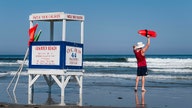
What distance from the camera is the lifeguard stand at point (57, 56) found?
43.5 ft

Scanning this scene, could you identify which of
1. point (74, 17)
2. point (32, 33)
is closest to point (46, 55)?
point (32, 33)

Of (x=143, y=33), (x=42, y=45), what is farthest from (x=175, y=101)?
(x=42, y=45)

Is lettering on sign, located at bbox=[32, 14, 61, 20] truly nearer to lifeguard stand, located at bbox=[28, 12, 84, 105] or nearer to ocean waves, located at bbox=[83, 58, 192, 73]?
lifeguard stand, located at bbox=[28, 12, 84, 105]

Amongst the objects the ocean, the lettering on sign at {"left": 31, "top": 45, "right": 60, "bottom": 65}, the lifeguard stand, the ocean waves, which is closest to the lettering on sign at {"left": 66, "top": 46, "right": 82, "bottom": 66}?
the lifeguard stand

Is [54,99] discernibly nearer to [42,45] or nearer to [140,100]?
[42,45]

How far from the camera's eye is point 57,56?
13336mm

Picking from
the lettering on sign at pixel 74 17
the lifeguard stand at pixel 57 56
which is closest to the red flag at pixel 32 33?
the lifeguard stand at pixel 57 56

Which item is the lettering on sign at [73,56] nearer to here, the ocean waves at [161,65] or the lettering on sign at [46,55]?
the lettering on sign at [46,55]

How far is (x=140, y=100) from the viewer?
43.5 feet

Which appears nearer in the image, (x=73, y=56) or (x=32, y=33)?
(x=73, y=56)

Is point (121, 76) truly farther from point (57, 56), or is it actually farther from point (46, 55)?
point (57, 56)

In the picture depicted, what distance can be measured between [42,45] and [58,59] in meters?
0.78

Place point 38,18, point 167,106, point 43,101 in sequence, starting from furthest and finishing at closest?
point 38,18 → point 43,101 → point 167,106

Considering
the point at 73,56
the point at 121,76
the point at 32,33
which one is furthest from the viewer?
the point at 121,76
